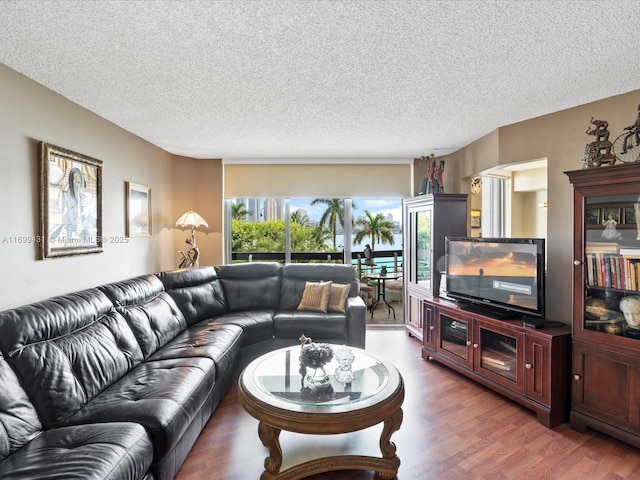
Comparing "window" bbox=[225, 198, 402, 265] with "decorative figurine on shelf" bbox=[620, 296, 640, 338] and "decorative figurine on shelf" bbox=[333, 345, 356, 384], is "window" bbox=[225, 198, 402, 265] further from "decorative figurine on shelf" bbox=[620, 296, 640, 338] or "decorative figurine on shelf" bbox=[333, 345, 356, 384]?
"decorative figurine on shelf" bbox=[620, 296, 640, 338]

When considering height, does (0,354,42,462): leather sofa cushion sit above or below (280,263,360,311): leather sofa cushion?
below

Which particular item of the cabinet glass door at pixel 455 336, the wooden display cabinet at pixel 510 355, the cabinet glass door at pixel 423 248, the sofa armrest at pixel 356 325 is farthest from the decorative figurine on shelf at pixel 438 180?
the sofa armrest at pixel 356 325

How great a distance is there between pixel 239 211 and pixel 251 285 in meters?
1.39

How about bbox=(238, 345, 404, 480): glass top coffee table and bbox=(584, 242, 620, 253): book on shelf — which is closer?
bbox=(238, 345, 404, 480): glass top coffee table

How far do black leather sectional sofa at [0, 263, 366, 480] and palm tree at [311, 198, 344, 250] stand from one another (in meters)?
1.65

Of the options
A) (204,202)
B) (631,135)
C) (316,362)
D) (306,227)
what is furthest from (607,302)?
(204,202)

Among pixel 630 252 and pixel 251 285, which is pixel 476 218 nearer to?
pixel 630 252

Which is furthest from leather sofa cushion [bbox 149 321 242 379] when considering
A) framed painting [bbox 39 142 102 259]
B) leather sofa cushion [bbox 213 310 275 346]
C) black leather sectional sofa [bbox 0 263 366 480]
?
framed painting [bbox 39 142 102 259]

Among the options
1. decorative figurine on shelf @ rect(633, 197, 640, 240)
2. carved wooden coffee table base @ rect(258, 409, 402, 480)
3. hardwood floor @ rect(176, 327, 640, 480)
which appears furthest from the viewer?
decorative figurine on shelf @ rect(633, 197, 640, 240)

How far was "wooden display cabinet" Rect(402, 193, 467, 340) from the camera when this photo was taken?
3.94 metres

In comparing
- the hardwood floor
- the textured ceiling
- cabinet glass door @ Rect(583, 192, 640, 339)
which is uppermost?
the textured ceiling

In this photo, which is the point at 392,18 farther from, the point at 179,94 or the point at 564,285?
the point at 564,285

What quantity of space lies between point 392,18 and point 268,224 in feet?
12.0

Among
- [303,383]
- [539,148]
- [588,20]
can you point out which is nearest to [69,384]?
[303,383]
